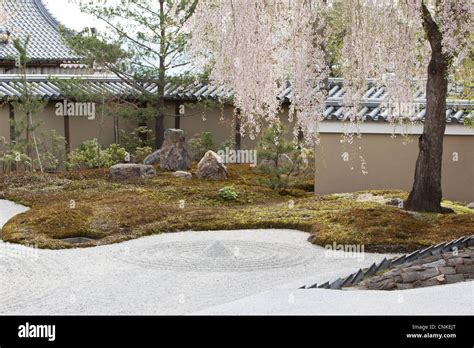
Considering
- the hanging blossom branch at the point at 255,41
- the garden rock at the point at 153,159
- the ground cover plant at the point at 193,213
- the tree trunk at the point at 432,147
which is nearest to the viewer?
the hanging blossom branch at the point at 255,41

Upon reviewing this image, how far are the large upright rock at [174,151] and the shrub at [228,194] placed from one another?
2736 millimetres

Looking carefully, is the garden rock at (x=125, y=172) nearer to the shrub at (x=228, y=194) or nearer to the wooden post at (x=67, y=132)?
the shrub at (x=228, y=194)

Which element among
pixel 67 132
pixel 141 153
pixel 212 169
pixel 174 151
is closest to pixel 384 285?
pixel 212 169

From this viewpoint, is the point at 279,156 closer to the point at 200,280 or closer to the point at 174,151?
the point at 174,151

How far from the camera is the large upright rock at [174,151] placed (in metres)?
18.5

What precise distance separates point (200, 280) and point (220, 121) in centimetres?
1301

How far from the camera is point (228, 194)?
51.9 ft

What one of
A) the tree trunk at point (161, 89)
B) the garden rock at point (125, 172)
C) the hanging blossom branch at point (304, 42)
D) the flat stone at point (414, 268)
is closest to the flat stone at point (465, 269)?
the flat stone at point (414, 268)

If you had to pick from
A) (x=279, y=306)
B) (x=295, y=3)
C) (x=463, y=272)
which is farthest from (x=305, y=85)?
(x=279, y=306)

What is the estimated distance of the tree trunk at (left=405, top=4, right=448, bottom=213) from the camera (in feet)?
42.1

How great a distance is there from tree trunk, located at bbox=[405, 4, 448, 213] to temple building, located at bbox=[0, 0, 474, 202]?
1004mm

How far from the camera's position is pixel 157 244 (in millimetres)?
11391

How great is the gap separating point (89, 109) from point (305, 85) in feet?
34.0

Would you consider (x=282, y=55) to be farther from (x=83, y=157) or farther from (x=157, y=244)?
(x=83, y=157)
